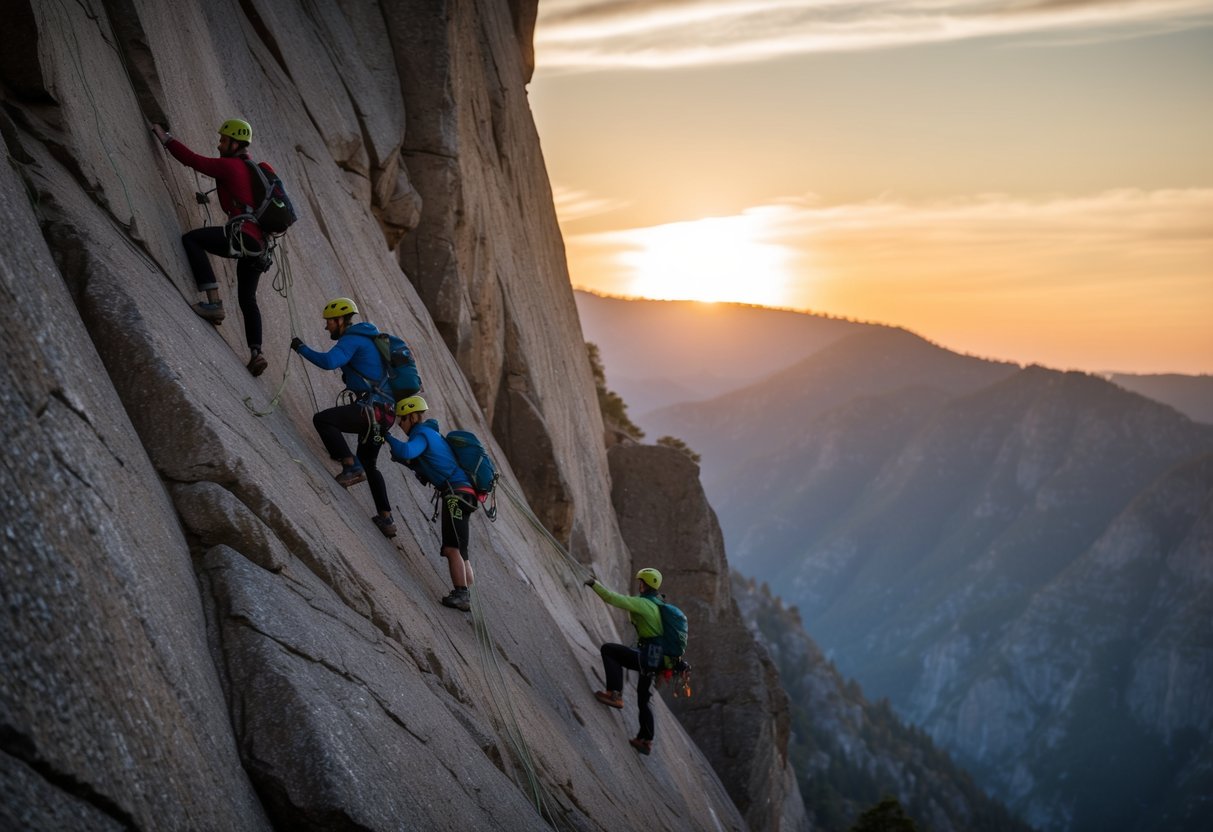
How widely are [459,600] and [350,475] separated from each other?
6.13ft

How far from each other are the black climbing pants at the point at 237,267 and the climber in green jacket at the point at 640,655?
21.3ft

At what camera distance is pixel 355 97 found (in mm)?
18594

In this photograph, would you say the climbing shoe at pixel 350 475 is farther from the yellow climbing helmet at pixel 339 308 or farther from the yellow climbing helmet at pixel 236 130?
the yellow climbing helmet at pixel 236 130

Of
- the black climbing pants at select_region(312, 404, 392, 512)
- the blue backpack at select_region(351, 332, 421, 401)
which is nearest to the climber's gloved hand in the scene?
the blue backpack at select_region(351, 332, 421, 401)

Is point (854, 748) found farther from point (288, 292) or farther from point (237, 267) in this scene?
point (237, 267)

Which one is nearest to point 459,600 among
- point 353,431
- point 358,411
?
point 353,431

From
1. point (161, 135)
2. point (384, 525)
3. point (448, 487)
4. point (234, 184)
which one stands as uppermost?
point (161, 135)

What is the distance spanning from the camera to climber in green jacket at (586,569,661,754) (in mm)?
15164

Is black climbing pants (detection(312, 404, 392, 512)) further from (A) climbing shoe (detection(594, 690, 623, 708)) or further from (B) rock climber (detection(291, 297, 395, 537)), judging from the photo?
(A) climbing shoe (detection(594, 690, 623, 708))

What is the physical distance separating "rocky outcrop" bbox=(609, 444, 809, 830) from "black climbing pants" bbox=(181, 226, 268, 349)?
19250mm

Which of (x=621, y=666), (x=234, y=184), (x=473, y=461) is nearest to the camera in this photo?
(x=234, y=184)

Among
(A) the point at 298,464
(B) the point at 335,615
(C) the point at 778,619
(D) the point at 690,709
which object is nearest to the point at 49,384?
(B) the point at 335,615

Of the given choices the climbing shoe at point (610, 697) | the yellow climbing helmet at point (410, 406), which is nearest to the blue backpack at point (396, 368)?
the yellow climbing helmet at point (410, 406)

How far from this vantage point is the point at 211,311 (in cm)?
978
